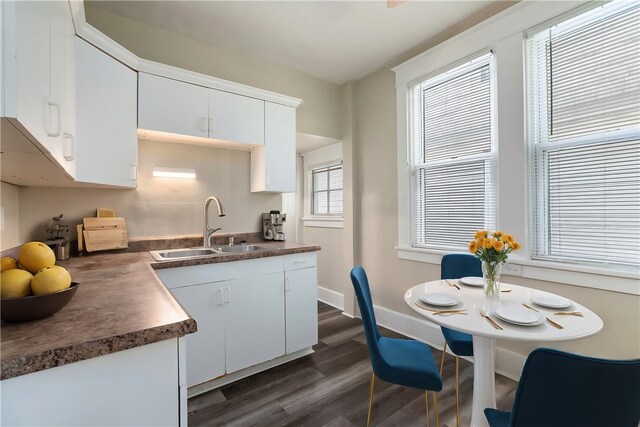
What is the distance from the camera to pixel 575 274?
183 cm

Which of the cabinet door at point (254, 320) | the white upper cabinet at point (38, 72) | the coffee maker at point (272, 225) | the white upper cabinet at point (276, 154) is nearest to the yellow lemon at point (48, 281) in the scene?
the white upper cabinet at point (38, 72)

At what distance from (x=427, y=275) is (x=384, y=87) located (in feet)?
6.77

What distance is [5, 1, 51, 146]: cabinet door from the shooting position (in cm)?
64

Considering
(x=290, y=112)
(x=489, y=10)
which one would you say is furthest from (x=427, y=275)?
(x=489, y=10)

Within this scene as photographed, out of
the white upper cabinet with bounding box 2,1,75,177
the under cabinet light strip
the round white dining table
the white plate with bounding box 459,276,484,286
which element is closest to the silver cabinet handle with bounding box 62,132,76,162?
the white upper cabinet with bounding box 2,1,75,177

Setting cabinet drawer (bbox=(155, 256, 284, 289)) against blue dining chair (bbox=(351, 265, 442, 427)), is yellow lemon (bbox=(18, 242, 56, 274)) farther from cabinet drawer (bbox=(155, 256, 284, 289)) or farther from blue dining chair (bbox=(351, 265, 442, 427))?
blue dining chair (bbox=(351, 265, 442, 427))

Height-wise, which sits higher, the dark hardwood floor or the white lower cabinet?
the white lower cabinet

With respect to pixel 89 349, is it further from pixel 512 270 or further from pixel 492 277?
pixel 512 270

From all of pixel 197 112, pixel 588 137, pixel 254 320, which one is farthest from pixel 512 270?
pixel 197 112

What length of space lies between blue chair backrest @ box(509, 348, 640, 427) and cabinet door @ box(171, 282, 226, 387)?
1.81m

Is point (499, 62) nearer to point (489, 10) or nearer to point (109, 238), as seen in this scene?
point (489, 10)

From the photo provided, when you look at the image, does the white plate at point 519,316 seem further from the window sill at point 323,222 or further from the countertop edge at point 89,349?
the window sill at point 323,222

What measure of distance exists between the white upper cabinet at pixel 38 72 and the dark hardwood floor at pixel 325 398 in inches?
67.4

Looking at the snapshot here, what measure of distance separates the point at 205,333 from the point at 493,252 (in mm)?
1900
